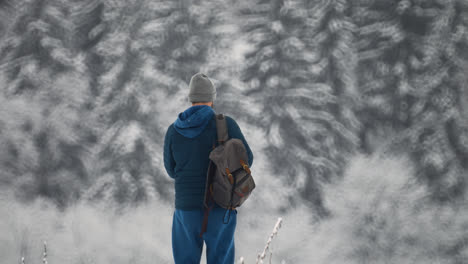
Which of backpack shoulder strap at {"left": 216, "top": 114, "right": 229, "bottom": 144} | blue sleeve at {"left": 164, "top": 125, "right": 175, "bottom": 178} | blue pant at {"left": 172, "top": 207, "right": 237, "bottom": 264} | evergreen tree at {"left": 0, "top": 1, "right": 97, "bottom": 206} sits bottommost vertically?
evergreen tree at {"left": 0, "top": 1, "right": 97, "bottom": 206}

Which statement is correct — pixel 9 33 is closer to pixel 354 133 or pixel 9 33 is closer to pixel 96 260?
pixel 96 260

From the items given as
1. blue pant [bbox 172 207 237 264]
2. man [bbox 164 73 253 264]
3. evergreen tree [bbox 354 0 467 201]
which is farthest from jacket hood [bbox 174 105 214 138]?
evergreen tree [bbox 354 0 467 201]

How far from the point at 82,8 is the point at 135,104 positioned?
87cm

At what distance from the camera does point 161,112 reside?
288cm

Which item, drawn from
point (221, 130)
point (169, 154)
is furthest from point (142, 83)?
point (221, 130)

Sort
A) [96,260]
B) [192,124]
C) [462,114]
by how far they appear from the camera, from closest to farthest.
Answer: [192,124] < [462,114] < [96,260]

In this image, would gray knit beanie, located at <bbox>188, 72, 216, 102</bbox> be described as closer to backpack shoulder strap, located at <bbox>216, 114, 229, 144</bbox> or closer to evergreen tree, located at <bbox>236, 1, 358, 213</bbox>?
backpack shoulder strap, located at <bbox>216, 114, 229, 144</bbox>

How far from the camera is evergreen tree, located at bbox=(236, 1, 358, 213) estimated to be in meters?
2.71

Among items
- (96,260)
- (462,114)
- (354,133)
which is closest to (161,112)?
(96,260)

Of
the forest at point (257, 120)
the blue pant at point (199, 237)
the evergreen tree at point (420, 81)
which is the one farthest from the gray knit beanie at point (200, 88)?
the evergreen tree at point (420, 81)

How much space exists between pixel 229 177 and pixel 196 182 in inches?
5.7

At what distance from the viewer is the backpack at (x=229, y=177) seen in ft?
4.74

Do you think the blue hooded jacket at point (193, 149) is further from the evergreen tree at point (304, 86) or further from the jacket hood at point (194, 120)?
the evergreen tree at point (304, 86)

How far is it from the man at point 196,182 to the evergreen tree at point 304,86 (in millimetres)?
1256
